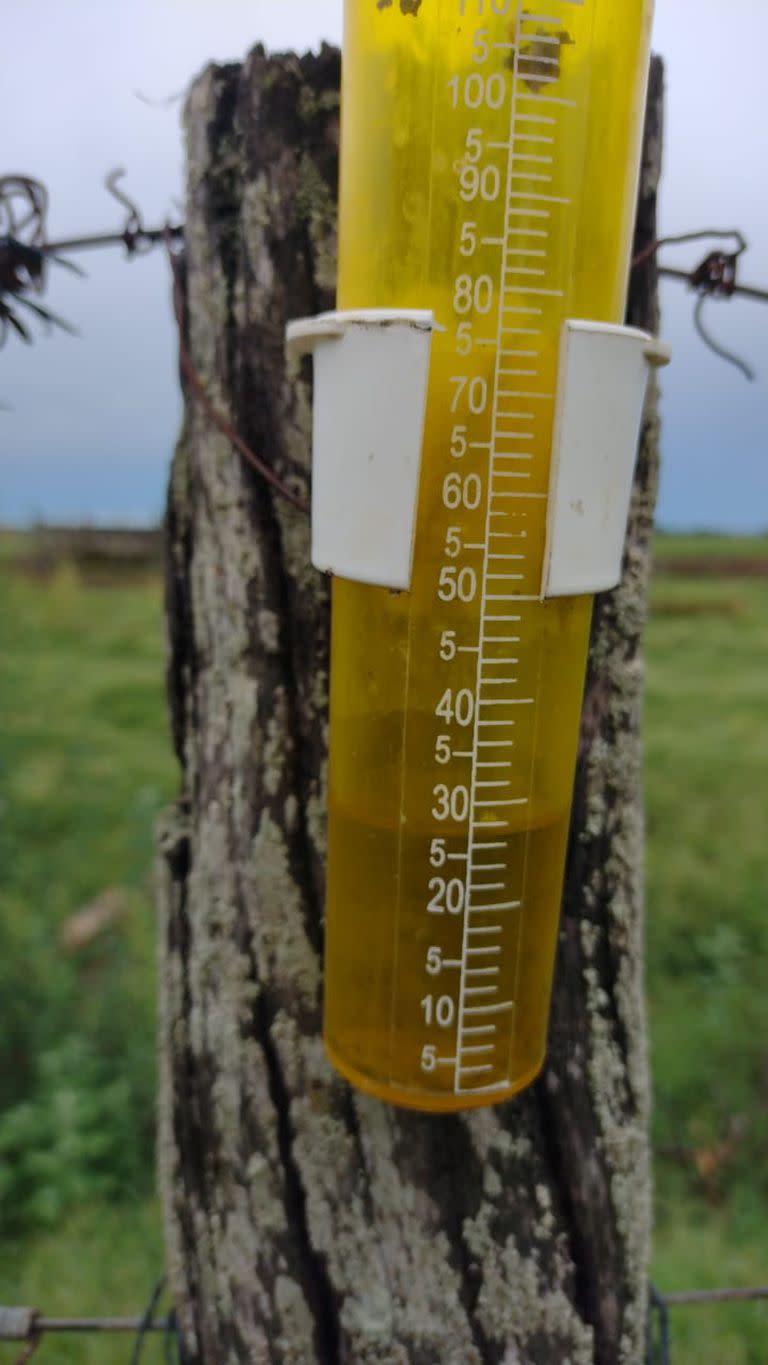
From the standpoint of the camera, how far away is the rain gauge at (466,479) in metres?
0.61

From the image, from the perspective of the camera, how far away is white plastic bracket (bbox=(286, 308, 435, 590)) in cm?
61

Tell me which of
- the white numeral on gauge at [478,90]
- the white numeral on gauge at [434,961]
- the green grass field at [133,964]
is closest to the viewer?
the white numeral on gauge at [478,90]

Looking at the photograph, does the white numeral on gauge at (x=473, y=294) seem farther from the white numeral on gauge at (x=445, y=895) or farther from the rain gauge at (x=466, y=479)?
the white numeral on gauge at (x=445, y=895)

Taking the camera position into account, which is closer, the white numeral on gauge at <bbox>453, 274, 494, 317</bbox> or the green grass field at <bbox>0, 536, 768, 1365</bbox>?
the white numeral on gauge at <bbox>453, 274, 494, 317</bbox>

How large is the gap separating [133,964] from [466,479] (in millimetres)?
2002

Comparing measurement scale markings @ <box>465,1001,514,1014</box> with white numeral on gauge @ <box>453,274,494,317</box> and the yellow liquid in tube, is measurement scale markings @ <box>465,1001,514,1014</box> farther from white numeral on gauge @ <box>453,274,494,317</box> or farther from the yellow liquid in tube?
white numeral on gauge @ <box>453,274,494,317</box>

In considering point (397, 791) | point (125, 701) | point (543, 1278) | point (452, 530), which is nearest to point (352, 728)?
point (397, 791)

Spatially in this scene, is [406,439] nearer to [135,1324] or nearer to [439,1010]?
[439,1010]

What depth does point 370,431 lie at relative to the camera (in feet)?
2.08

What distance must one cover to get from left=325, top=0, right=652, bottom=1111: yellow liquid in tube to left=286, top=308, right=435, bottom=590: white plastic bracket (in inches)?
0.6

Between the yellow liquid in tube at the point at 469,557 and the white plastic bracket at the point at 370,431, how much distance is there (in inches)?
0.6

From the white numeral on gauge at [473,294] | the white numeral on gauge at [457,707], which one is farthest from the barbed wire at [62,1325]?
the white numeral on gauge at [473,294]

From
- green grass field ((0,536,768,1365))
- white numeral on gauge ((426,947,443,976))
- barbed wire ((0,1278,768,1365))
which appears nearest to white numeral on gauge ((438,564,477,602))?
white numeral on gauge ((426,947,443,976))

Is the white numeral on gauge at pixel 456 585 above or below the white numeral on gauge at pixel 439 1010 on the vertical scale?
above
